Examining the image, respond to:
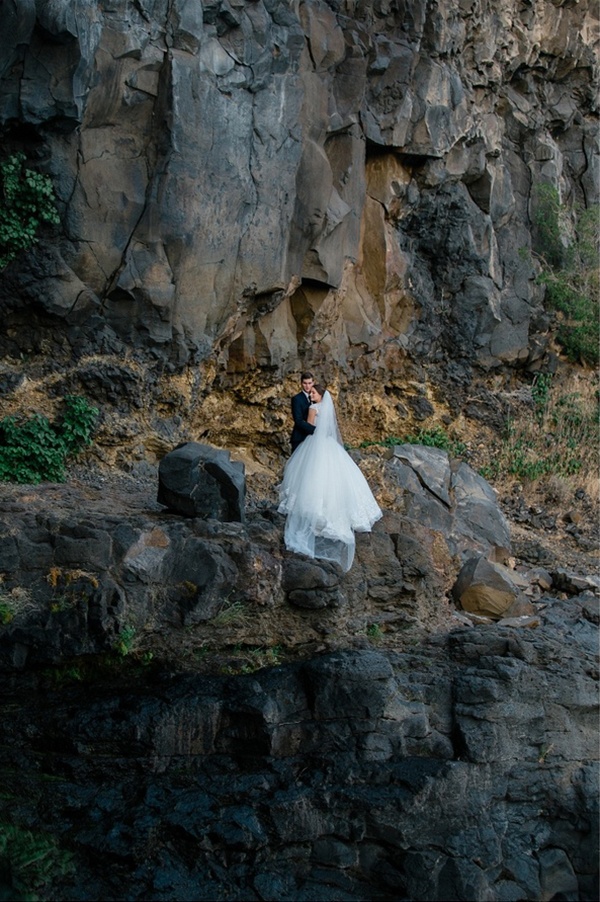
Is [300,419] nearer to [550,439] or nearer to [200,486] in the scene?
[200,486]

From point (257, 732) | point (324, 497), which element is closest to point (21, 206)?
point (324, 497)

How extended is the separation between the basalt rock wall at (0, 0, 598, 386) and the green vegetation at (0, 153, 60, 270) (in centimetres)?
21

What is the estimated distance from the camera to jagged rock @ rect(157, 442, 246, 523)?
30.0ft

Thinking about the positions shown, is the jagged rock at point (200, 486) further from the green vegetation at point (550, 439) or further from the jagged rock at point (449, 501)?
the green vegetation at point (550, 439)

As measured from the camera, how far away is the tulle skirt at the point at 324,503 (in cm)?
934

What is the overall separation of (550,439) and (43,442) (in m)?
8.93

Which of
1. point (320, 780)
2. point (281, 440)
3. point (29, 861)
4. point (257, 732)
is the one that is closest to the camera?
point (29, 861)

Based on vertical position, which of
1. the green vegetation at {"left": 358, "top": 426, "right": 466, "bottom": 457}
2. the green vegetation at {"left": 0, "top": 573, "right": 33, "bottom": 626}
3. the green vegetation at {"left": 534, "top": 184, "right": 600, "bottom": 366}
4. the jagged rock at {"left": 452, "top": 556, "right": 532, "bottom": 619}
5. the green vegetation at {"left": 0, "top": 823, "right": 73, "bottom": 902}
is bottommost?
the green vegetation at {"left": 0, "top": 823, "right": 73, "bottom": 902}

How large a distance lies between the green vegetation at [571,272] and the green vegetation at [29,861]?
1329 centimetres

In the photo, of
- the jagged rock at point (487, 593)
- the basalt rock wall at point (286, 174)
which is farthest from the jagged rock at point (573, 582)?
the basalt rock wall at point (286, 174)

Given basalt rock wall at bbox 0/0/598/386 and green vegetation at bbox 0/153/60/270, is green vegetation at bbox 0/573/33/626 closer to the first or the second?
basalt rock wall at bbox 0/0/598/386

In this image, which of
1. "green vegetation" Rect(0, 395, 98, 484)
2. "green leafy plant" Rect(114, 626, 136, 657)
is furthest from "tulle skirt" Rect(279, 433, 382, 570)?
"green vegetation" Rect(0, 395, 98, 484)

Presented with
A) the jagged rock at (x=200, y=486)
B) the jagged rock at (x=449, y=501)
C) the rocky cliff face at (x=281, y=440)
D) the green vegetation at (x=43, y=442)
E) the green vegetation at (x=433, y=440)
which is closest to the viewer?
the rocky cliff face at (x=281, y=440)

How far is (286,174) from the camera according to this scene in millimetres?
12633
